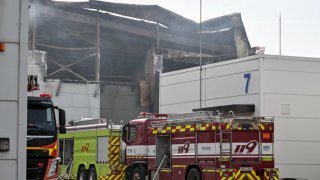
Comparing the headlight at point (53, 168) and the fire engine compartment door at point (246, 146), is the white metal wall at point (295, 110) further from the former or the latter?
the headlight at point (53, 168)

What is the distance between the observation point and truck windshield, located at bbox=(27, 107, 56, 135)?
13781 millimetres

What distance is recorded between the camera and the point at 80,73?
154ft

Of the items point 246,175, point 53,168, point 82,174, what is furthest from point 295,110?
point 53,168

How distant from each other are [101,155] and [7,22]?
1789cm

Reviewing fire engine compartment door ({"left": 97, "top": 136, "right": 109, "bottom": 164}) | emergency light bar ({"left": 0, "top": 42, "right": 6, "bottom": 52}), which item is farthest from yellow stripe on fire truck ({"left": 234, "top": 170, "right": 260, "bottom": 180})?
emergency light bar ({"left": 0, "top": 42, "right": 6, "bottom": 52})

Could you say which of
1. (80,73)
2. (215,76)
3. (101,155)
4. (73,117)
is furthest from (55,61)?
(101,155)

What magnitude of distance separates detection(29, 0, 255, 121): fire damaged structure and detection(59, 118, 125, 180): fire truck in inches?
606

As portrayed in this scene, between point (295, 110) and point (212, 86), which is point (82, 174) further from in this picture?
point (295, 110)

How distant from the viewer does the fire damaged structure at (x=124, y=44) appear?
4388 centimetres

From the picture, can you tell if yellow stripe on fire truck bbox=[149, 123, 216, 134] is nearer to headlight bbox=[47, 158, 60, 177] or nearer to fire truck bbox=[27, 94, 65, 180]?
fire truck bbox=[27, 94, 65, 180]

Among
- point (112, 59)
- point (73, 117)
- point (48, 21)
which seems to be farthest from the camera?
point (112, 59)

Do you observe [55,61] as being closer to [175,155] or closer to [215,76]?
[215,76]

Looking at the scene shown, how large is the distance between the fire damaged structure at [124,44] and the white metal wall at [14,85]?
34.9 meters

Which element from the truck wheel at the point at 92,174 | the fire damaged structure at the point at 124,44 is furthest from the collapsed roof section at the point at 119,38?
the truck wheel at the point at 92,174
